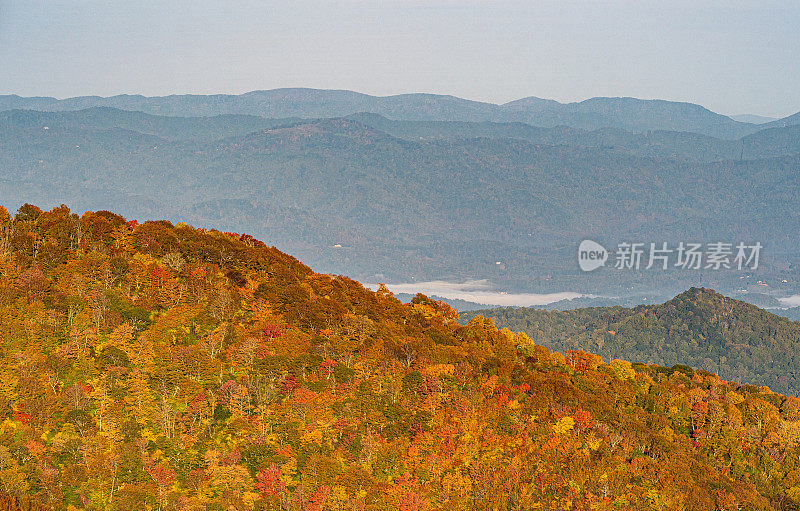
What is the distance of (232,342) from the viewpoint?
76188 millimetres

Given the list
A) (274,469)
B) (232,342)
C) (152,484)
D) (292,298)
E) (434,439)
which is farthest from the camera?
(292,298)

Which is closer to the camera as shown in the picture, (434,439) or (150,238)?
(434,439)

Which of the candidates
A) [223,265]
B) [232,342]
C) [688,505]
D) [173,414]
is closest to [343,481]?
[173,414]

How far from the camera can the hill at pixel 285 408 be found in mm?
59969

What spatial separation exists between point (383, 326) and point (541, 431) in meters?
23.5

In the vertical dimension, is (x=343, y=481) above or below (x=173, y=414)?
below

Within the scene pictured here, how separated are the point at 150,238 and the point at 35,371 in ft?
95.7

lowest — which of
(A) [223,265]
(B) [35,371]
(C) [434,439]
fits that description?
(C) [434,439]

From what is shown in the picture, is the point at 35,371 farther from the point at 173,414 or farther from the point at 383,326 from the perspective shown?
the point at 383,326

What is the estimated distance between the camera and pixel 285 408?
67.9 m

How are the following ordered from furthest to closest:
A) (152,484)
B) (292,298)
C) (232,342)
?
(292,298)
(232,342)
(152,484)

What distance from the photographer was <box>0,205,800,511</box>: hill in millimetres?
59969

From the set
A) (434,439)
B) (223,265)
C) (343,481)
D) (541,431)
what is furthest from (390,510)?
(223,265)

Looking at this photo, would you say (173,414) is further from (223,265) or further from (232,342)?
(223,265)
